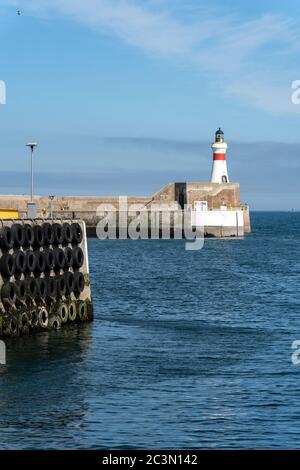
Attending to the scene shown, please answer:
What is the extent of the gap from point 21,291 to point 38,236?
9.23 ft

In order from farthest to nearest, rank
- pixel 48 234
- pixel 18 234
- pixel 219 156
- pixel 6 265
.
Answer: pixel 219 156
pixel 48 234
pixel 18 234
pixel 6 265

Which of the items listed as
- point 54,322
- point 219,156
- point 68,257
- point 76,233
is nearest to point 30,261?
point 54,322

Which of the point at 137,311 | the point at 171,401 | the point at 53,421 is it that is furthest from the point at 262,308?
the point at 53,421

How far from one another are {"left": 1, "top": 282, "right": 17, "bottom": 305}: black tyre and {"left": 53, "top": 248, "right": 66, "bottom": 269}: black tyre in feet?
12.2

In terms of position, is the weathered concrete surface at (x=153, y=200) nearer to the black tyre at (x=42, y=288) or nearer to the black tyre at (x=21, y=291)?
the black tyre at (x=42, y=288)

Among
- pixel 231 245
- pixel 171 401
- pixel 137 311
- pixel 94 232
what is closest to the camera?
pixel 171 401

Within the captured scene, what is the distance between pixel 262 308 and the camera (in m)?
46.9

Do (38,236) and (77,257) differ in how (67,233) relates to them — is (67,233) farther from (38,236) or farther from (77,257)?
(38,236)

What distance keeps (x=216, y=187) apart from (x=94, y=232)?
61.4 feet

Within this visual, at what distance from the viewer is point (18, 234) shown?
35188mm

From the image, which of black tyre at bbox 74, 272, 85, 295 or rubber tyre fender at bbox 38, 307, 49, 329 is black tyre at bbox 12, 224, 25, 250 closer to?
rubber tyre fender at bbox 38, 307, 49, 329

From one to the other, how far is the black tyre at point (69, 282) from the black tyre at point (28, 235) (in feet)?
9.49

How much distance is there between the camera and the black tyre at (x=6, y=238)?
3394 centimetres
